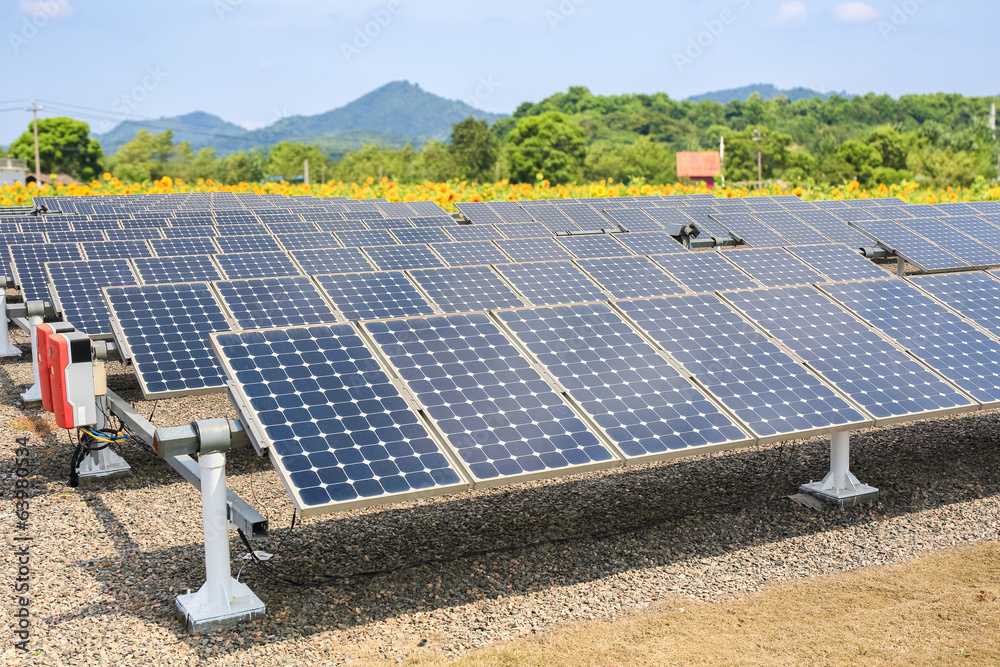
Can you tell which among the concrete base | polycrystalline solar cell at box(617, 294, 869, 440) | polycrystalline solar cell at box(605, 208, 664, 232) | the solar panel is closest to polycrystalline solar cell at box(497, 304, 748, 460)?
polycrystalline solar cell at box(617, 294, 869, 440)

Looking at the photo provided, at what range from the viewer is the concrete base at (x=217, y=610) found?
684 centimetres

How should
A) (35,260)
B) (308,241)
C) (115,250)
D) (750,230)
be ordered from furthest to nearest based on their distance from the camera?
(750,230), (308,241), (115,250), (35,260)

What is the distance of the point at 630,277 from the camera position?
13.0m

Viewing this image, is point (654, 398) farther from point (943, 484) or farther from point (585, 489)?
point (943, 484)

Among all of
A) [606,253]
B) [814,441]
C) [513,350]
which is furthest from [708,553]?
[606,253]

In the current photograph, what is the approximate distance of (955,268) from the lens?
1705 cm

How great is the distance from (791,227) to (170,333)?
16.1 metres

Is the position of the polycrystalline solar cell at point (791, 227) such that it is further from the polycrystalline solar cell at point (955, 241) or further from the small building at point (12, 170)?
the small building at point (12, 170)

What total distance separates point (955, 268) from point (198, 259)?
46.6 feet

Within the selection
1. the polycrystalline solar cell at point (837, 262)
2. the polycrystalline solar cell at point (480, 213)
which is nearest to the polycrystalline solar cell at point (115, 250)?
the polycrystalline solar cell at point (480, 213)

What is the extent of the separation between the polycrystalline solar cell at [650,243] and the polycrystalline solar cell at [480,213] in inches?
248

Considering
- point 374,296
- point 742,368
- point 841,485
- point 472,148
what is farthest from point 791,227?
point 472,148

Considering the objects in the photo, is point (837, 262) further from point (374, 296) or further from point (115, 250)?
point (115, 250)

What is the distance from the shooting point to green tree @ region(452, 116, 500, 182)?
2943 inches
